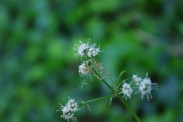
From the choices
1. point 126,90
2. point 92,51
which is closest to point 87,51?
point 92,51

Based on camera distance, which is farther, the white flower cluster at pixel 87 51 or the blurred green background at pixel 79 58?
the blurred green background at pixel 79 58

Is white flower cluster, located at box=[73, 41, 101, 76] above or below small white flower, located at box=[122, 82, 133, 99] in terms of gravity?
above

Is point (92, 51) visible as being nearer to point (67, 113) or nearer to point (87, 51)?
point (87, 51)

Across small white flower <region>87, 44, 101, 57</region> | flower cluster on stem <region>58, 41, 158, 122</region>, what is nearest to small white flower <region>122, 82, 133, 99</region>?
flower cluster on stem <region>58, 41, 158, 122</region>

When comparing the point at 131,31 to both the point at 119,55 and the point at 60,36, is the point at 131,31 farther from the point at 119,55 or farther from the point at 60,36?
the point at 60,36

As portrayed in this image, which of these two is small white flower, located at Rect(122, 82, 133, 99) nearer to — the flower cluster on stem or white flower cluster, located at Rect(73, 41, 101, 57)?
the flower cluster on stem

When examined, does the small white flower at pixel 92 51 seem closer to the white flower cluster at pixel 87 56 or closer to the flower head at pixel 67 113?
the white flower cluster at pixel 87 56

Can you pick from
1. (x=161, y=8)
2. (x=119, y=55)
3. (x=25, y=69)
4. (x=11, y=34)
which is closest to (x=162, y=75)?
(x=119, y=55)

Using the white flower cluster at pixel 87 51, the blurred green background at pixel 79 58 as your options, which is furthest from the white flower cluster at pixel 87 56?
the blurred green background at pixel 79 58

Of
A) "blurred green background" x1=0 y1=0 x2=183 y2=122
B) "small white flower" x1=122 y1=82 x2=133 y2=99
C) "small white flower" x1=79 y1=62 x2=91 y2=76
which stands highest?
"blurred green background" x1=0 y1=0 x2=183 y2=122
